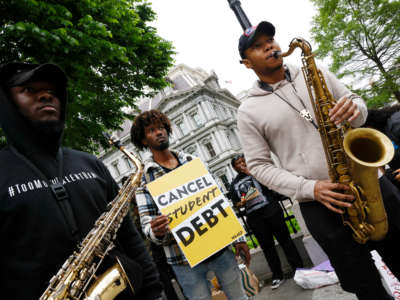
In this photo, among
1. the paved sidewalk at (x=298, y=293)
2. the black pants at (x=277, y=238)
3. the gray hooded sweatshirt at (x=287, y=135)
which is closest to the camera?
the gray hooded sweatshirt at (x=287, y=135)

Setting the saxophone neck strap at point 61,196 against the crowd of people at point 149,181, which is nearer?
the crowd of people at point 149,181

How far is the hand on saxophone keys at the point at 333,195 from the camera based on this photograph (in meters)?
1.84

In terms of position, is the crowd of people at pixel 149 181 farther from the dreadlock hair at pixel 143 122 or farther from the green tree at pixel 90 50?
the green tree at pixel 90 50

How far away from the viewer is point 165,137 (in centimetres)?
310

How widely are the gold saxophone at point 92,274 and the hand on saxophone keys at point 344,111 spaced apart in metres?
1.86

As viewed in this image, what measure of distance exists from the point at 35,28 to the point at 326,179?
17.5 feet

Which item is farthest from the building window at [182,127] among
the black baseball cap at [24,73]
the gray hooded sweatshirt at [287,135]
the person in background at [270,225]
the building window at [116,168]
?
the black baseball cap at [24,73]

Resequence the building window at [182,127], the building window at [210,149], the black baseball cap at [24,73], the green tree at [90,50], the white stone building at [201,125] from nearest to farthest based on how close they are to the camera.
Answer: the black baseball cap at [24,73]
the green tree at [90,50]
the white stone building at [201,125]
the building window at [210,149]
the building window at [182,127]

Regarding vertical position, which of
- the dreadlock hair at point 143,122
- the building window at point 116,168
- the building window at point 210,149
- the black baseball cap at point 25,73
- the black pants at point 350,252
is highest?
the building window at point 116,168

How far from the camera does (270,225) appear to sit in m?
4.46

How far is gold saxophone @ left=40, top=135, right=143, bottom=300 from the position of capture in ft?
4.88

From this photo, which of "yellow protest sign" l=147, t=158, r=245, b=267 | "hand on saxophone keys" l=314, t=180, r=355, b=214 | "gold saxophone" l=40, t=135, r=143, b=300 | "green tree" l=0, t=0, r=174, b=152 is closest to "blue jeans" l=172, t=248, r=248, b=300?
"yellow protest sign" l=147, t=158, r=245, b=267

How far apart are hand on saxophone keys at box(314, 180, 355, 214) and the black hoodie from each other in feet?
4.70

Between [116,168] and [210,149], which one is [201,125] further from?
[116,168]
